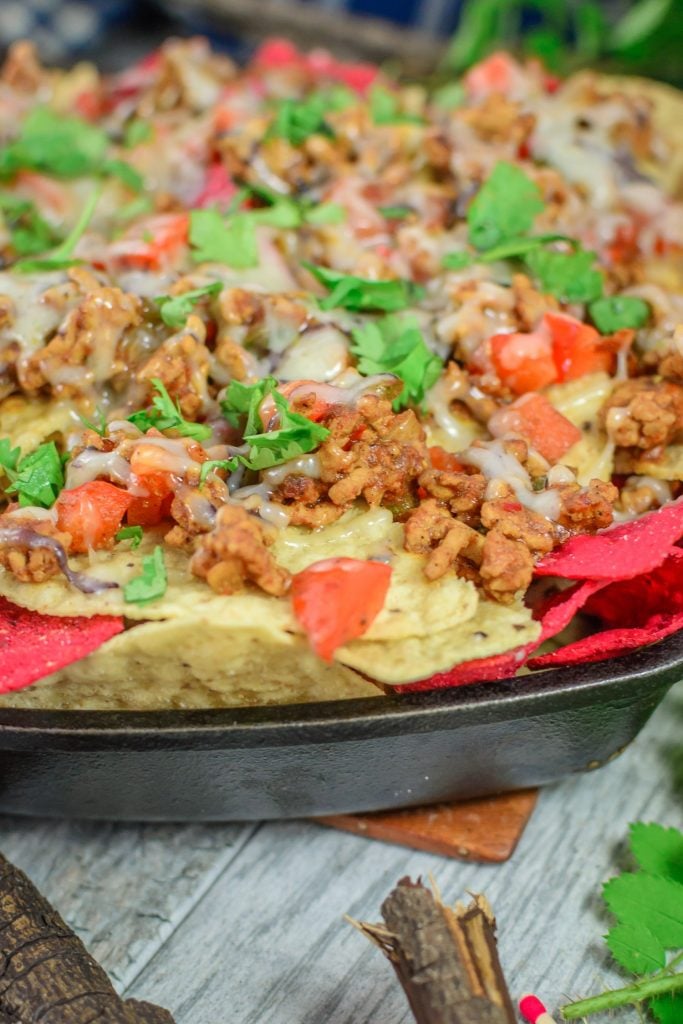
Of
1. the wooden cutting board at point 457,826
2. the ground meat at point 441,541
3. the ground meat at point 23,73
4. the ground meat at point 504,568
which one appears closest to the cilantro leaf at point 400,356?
the ground meat at point 441,541

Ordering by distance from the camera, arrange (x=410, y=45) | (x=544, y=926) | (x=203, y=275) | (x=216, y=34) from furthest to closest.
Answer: (x=216, y=34), (x=410, y=45), (x=203, y=275), (x=544, y=926)

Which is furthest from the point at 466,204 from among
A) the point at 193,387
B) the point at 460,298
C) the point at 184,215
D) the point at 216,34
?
the point at 216,34

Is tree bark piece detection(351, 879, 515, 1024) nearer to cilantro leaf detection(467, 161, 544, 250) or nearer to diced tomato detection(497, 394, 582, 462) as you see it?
diced tomato detection(497, 394, 582, 462)

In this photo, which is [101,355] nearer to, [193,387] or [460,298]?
[193,387]

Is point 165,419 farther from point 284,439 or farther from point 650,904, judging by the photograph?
point 650,904

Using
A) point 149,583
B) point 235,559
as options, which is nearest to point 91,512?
point 149,583
